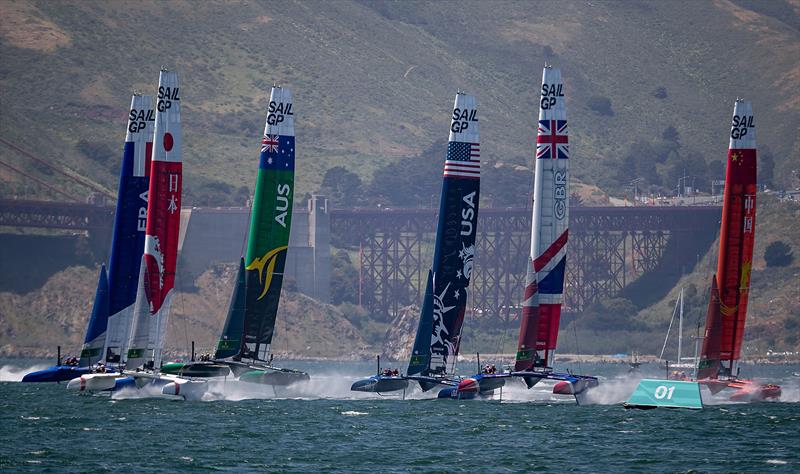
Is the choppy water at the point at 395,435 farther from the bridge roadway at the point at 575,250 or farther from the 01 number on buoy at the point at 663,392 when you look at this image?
the bridge roadway at the point at 575,250

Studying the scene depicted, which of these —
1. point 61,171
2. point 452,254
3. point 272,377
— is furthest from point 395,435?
point 61,171

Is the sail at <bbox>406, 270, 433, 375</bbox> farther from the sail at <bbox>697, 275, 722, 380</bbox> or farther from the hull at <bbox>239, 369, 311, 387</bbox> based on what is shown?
the sail at <bbox>697, 275, 722, 380</bbox>

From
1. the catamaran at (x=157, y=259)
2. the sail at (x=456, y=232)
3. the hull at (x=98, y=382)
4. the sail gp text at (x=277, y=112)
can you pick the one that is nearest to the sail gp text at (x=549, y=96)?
the sail at (x=456, y=232)

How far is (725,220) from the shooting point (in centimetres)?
7412

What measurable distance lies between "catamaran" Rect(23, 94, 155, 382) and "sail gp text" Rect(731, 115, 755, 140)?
90.0 ft

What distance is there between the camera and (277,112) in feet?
260

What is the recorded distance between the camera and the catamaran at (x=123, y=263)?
76.6 meters

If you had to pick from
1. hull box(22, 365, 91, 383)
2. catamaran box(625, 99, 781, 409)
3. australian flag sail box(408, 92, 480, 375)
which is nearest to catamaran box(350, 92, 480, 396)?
australian flag sail box(408, 92, 480, 375)

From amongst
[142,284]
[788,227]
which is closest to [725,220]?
[142,284]

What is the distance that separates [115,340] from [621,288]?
115 meters

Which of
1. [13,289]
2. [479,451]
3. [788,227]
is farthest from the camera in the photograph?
[788,227]

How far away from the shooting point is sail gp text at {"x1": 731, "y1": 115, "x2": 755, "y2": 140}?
73.9 metres

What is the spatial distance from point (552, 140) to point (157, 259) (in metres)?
18.3

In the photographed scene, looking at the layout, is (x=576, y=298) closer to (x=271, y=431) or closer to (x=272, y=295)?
(x=272, y=295)
